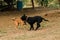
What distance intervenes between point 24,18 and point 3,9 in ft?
48.3

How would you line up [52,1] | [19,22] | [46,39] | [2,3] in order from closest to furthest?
[46,39]
[19,22]
[2,3]
[52,1]

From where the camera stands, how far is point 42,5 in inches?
1368

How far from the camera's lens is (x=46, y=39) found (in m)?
9.20

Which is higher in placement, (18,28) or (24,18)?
(24,18)

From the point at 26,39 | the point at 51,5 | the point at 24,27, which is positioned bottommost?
the point at 51,5

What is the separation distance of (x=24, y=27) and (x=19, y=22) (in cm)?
86

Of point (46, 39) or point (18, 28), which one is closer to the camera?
point (46, 39)

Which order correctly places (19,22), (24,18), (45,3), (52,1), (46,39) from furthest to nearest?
(52,1), (45,3), (19,22), (24,18), (46,39)

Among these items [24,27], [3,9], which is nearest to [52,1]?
[3,9]

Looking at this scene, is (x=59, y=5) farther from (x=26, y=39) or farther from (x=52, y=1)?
(x=26, y=39)

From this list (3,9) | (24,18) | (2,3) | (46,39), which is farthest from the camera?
(2,3)

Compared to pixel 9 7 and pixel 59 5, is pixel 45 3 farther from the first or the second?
pixel 9 7

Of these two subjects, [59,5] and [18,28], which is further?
[59,5]

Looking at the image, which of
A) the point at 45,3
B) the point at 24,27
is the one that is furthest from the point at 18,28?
the point at 45,3
